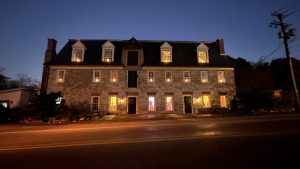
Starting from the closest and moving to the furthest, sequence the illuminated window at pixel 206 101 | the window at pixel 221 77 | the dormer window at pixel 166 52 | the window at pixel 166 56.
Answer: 1. the illuminated window at pixel 206 101
2. the window at pixel 221 77
3. the window at pixel 166 56
4. the dormer window at pixel 166 52

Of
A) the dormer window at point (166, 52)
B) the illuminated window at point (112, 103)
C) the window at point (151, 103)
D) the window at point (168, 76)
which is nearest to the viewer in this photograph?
the illuminated window at point (112, 103)

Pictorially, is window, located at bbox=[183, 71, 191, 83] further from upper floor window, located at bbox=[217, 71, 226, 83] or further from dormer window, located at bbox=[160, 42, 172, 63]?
upper floor window, located at bbox=[217, 71, 226, 83]

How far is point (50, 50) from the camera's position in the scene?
1014 inches

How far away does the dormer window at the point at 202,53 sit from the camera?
1058 inches

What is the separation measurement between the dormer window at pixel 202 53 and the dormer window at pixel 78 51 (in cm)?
1592

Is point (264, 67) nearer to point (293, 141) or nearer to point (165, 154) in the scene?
point (293, 141)

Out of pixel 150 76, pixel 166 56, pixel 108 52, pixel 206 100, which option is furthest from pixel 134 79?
pixel 206 100

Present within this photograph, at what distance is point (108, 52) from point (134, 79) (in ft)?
17.3

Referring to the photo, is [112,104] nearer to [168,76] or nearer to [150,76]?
[150,76]

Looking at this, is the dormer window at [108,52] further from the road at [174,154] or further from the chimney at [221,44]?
the road at [174,154]

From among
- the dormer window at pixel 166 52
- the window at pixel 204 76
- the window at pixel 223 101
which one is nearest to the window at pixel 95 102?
the dormer window at pixel 166 52

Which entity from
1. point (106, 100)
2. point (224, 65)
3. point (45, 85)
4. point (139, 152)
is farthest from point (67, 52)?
point (139, 152)

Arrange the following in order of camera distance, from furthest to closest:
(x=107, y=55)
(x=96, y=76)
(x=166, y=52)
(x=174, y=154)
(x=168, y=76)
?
(x=166, y=52) < (x=107, y=55) < (x=168, y=76) < (x=96, y=76) < (x=174, y=154)

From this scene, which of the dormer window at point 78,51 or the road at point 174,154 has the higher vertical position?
the dormer window at point 78,51
